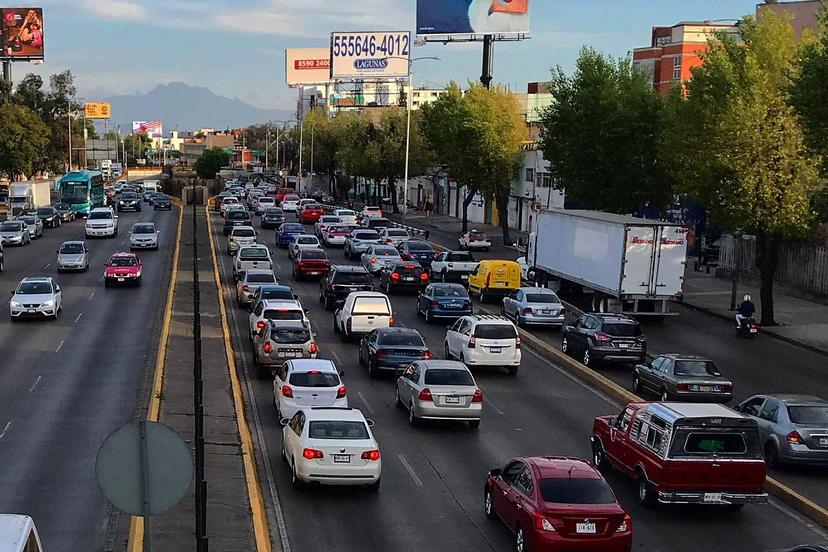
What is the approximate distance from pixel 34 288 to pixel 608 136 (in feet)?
92.8

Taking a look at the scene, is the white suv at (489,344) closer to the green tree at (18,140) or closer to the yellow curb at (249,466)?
the yellow curb at (249,466)

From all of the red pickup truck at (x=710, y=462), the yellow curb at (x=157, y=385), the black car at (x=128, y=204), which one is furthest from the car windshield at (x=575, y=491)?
the black car at (x=128, y=204)

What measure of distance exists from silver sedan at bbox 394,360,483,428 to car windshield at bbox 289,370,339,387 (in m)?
1.81

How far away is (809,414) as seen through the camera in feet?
70.1

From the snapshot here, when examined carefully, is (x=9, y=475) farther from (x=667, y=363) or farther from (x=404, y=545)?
(x=667, y=363)

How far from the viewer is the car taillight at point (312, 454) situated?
18.2 metres

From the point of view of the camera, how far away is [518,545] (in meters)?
15.5

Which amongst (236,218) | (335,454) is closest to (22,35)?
(236,218)

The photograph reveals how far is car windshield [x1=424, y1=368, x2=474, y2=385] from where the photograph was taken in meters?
23.7

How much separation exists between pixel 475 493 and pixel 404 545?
3199 mm

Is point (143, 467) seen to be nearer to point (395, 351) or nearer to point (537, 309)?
point (395, 351)

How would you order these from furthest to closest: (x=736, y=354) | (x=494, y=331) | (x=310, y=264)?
→ (x=310, y=264)
(x=736, y=354)
(x=494, y=331)

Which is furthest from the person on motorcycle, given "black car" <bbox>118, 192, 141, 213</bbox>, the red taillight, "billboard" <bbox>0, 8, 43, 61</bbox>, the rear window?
"billboard" <bbox>0, 8, 43, 61</bbox>

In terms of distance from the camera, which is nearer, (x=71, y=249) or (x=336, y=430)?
(x=336, y=430)
